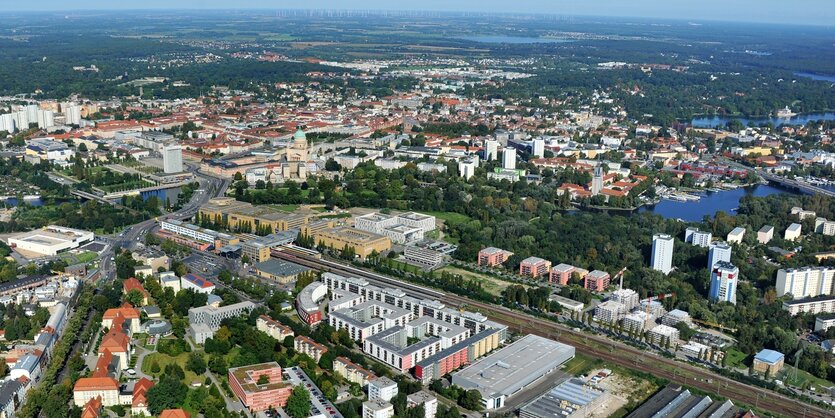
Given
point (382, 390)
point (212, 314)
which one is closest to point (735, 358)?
point (382, 390)

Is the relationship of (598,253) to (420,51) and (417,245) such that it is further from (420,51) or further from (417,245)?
(420,51)

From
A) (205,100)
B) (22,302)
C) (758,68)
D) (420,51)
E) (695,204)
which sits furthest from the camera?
(420,51)

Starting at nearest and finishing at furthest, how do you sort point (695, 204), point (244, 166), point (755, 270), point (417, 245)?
point (755, 270), point (417, 245), point (695, 204), point (244, 166)

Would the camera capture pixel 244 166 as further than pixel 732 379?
Yes

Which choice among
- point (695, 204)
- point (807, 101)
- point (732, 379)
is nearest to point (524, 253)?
point (732, 379)

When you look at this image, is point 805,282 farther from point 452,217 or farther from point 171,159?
point 171,159

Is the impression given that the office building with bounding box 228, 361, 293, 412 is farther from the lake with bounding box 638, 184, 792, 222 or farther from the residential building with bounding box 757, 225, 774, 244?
the lake with bounding box 638, 184, 792, 222
